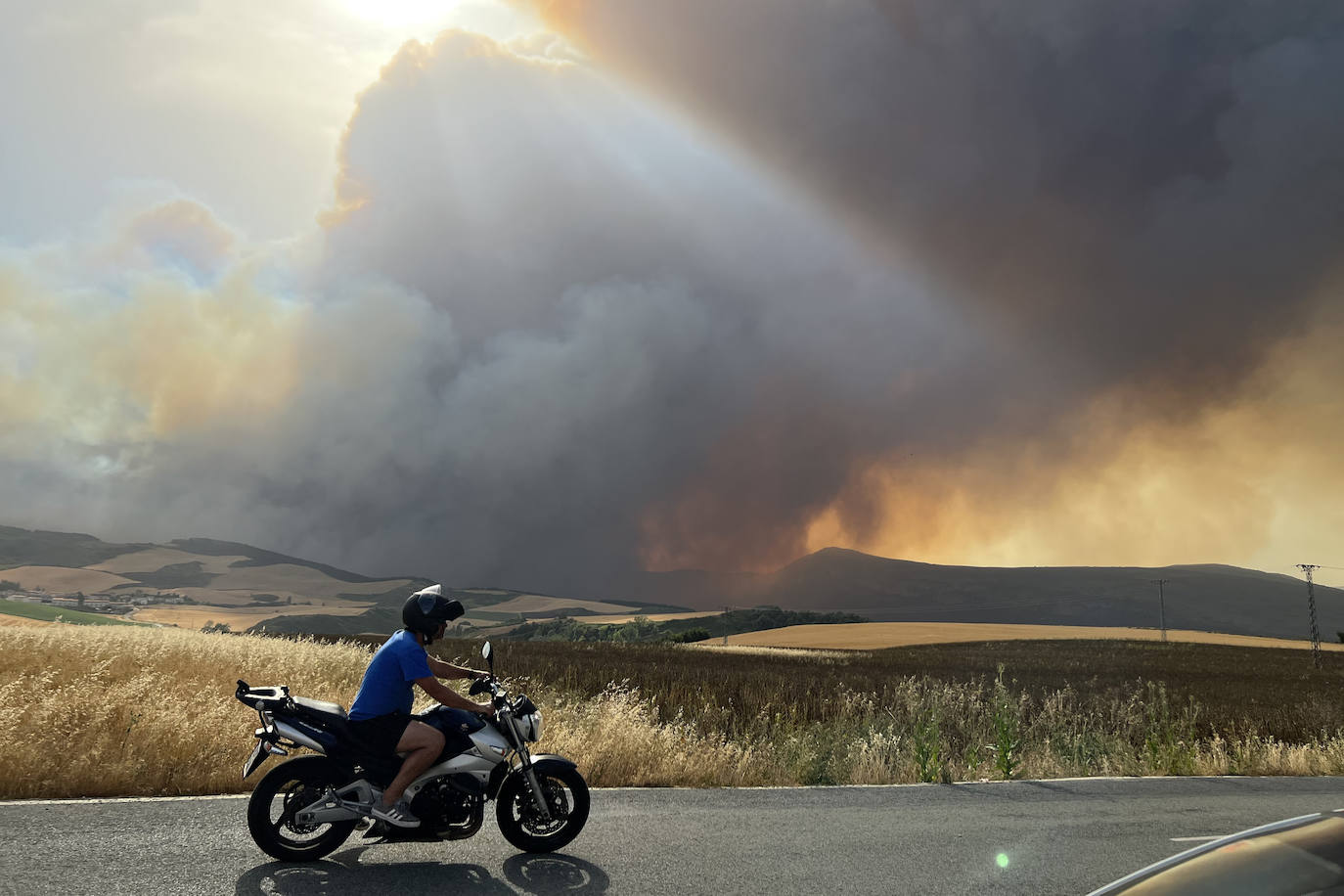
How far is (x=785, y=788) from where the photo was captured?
1048 centimetres

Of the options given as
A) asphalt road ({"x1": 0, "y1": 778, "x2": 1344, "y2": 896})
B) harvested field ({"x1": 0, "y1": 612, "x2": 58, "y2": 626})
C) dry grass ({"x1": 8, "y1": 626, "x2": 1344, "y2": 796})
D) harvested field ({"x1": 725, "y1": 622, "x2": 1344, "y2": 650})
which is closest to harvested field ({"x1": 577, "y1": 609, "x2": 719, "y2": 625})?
harvested field ({"x1": 725, "y1": 622, "x2": 1344, "y2": 650})

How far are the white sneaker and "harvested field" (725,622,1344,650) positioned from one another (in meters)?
73.6

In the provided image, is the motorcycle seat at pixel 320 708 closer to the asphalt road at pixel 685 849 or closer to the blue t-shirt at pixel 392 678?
the blue t-shirt at pixel 392 678

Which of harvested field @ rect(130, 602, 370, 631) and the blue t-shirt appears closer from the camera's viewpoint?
the blue t-shirt

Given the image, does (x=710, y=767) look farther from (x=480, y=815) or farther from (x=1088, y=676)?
(x=1088, y=676)

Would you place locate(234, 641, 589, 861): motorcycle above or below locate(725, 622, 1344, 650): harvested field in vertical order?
below

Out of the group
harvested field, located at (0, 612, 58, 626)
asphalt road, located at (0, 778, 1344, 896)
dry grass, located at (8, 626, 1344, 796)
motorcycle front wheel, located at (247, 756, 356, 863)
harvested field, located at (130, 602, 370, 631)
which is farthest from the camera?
harvested field, located at (130, 602, 370, 631)

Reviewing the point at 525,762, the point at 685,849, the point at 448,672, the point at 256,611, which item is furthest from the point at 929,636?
the point at 256,611

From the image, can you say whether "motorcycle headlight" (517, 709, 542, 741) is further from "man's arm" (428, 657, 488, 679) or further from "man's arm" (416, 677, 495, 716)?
"man's arm" (428, 657, 488, 679)

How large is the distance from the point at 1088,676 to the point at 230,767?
39703mm

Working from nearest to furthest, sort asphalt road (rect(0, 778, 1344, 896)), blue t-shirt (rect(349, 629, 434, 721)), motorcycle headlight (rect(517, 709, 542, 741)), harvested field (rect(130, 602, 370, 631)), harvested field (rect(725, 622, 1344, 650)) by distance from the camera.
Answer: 1. asphalt road (rect(0, 778, 1344, 896))
2. blue t-shirt (rect(349, 629, 434, 721))
3. motorcycle headlight (rect(517, 709, 542, 741))
4. harvested field (rect(725, 622, 1344, 650))
5. harvested field (rect(130, 602, 370, 631))

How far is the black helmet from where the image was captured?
691 cm

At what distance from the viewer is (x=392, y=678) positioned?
6.91 metres

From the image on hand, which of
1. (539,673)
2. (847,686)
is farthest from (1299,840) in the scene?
(539,673)
